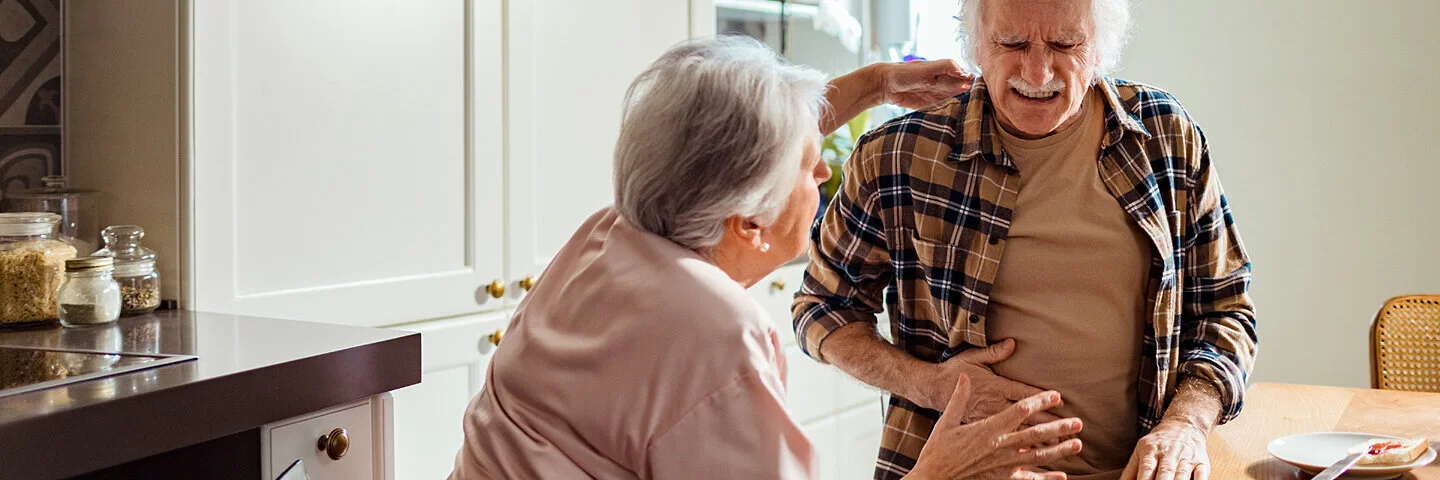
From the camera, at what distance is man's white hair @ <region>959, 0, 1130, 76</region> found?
1.57 m

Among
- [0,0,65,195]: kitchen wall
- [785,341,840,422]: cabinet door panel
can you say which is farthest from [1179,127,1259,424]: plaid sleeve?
[0,0,65,195]: kitchen wall

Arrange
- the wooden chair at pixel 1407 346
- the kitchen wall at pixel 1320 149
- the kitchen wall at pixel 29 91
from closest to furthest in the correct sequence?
the kitchen wall at pixel 29 91 < the wooden chair at pixel 1407 346 < the kitchen wall at pixel 1320 149

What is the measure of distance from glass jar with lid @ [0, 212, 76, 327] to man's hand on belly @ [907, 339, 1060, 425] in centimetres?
121

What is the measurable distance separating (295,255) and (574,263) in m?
0.88

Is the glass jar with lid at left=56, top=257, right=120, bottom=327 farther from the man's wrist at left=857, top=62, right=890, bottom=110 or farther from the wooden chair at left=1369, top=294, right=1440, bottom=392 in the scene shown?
the wooden chair at left=1369, top=294, right=1440, bottom=392

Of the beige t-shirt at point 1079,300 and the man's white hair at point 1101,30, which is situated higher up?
the man's white hair at point 1101,30

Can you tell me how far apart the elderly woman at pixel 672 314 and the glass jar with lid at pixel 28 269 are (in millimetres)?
842

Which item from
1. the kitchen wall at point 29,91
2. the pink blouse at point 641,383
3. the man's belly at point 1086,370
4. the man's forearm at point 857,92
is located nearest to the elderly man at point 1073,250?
the man's belly at point 1086,370

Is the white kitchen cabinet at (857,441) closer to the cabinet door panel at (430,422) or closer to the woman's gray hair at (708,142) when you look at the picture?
the cabinet door panel at (430,422)

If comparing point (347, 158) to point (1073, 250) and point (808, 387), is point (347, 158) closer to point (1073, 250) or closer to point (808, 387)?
point (1073, 250)

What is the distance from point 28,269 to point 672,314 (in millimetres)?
1103

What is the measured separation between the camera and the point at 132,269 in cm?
164

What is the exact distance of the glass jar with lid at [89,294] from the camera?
1.56 m

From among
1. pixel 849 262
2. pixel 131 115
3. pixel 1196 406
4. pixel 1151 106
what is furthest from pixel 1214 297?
pixel 131 115
